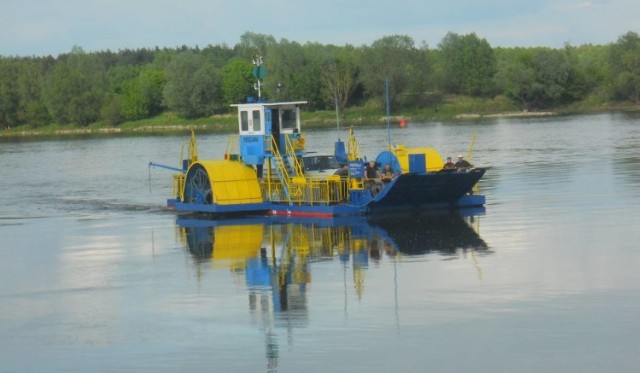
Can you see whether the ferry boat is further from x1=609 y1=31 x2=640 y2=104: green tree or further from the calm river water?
x1=609 y1=31 x2=640 y2=104: green tree

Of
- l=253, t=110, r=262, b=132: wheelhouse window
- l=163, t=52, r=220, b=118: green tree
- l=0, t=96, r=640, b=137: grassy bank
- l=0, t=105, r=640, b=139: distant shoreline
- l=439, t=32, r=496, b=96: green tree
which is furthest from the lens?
l=439, t=32, r=496, b=96: green tree

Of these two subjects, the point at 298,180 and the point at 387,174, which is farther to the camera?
the point at 298,180

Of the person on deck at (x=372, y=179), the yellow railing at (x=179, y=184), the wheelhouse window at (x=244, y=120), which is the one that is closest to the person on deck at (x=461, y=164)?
the person on deck at (x=372, y=179)

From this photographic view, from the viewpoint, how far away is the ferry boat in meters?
32.0

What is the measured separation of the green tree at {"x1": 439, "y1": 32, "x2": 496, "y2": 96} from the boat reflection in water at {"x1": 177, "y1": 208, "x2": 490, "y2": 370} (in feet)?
348

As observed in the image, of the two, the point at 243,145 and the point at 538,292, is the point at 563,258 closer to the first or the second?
the point at 538,292

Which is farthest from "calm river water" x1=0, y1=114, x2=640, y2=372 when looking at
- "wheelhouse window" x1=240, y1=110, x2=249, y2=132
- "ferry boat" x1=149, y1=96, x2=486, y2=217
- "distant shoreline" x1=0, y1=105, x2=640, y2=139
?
"distant shoreline" x1=0, y1=105, x2=640, y2=139

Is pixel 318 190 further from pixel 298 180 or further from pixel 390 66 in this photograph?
pixel 390 66

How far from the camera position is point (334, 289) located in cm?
2156

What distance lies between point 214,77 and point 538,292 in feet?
372

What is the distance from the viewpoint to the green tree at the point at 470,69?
138 metres

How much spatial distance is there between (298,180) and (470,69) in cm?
10899

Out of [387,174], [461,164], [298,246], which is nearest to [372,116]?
[461,164]

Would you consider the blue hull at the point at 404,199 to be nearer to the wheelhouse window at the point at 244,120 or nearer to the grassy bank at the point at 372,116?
the wheelhouse window at the point at 244,120
